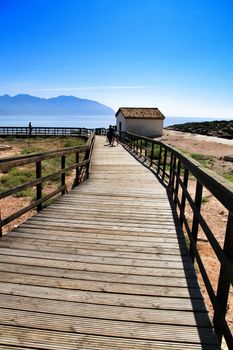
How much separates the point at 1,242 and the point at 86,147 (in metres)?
5.80

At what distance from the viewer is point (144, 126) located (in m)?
44.1

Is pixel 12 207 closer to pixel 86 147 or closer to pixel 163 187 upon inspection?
pixel 86 147

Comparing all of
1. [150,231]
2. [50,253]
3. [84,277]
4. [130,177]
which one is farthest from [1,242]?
[130,177]

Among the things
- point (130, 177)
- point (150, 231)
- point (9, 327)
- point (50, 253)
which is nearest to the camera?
point (9, 327)

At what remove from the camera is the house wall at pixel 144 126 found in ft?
144

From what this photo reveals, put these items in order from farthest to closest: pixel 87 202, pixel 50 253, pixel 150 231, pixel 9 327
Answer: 1. pixel 87 202
2. pixel 150 231
3. pixel 50 253
4. pixel 9 327

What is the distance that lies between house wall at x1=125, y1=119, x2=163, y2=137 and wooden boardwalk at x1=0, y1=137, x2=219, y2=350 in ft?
127

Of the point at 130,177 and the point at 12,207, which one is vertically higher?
the point at 130,177

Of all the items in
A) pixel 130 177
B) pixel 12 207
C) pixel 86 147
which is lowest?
pixel 12 207

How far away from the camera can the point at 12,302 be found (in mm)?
2924

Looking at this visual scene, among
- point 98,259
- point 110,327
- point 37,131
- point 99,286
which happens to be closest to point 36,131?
point 37,131

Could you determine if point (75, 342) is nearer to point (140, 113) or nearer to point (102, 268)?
point (102, 268)

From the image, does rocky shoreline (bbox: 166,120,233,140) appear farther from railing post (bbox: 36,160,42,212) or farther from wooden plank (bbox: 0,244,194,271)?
wooden plank (bbox: 0,244,194,271)

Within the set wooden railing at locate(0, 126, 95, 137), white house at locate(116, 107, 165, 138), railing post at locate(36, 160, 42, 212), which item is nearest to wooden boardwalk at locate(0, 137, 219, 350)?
railing post at locate(36, 160, 42, 212)
